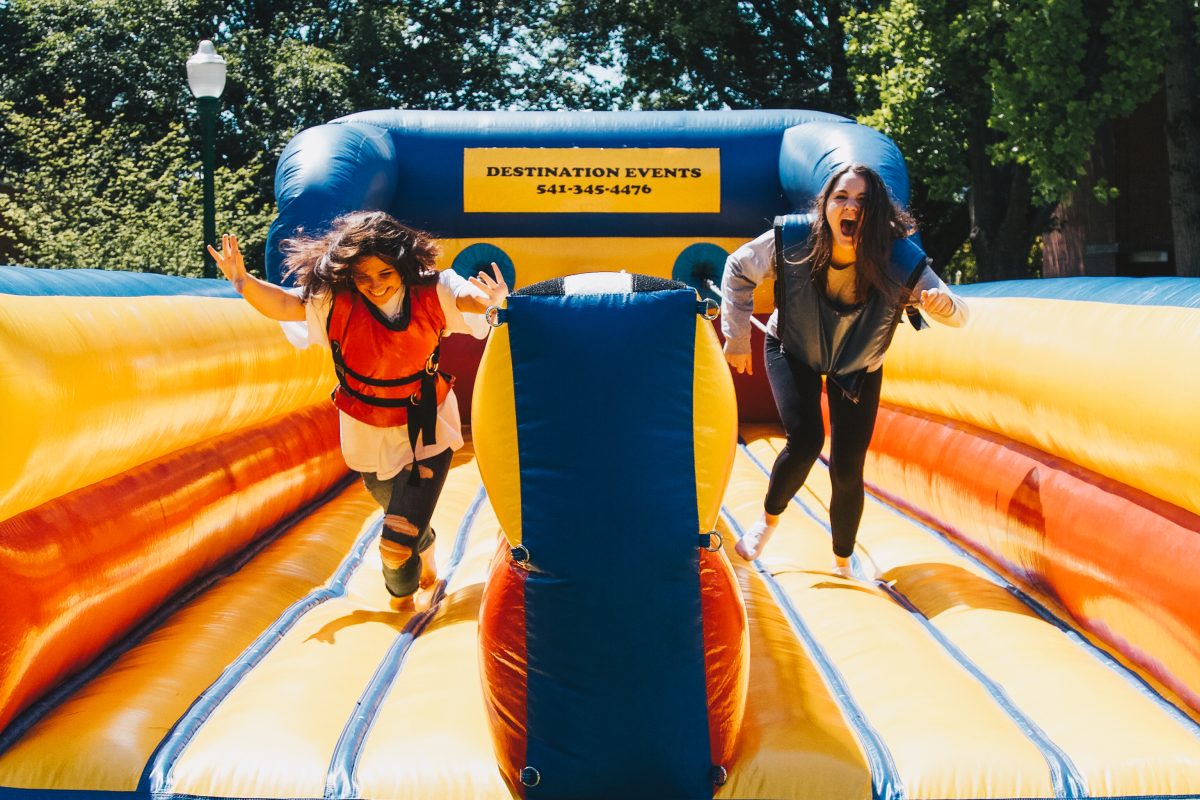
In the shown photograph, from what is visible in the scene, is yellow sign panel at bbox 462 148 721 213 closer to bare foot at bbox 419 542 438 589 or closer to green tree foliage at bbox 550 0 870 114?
bare foot at bbox 419 542 438 589

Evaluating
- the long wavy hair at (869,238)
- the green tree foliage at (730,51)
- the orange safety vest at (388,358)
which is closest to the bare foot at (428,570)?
the orange safety vest at (388,358)

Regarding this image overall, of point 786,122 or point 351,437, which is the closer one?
point 351,437

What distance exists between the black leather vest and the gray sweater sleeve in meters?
0.04

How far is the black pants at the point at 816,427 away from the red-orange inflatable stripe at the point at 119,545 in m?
1.49

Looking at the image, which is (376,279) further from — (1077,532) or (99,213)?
(99,213)

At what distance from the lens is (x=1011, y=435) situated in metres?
2.96

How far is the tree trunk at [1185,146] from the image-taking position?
7398 millimetres

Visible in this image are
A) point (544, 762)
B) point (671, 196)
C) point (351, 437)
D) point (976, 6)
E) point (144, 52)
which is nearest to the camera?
point (544, 762)

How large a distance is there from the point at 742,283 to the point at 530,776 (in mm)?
1396

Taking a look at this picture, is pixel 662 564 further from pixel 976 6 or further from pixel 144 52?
pixel 144 52

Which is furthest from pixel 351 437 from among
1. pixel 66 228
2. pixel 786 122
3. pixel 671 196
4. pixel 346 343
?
pixel 66 228

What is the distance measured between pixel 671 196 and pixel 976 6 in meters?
4.10

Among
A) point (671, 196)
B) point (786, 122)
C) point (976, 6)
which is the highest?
point (976, 6)

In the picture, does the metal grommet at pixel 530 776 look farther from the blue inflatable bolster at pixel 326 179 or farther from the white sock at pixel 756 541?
the blue inflatable bolster at pixel 326 179
